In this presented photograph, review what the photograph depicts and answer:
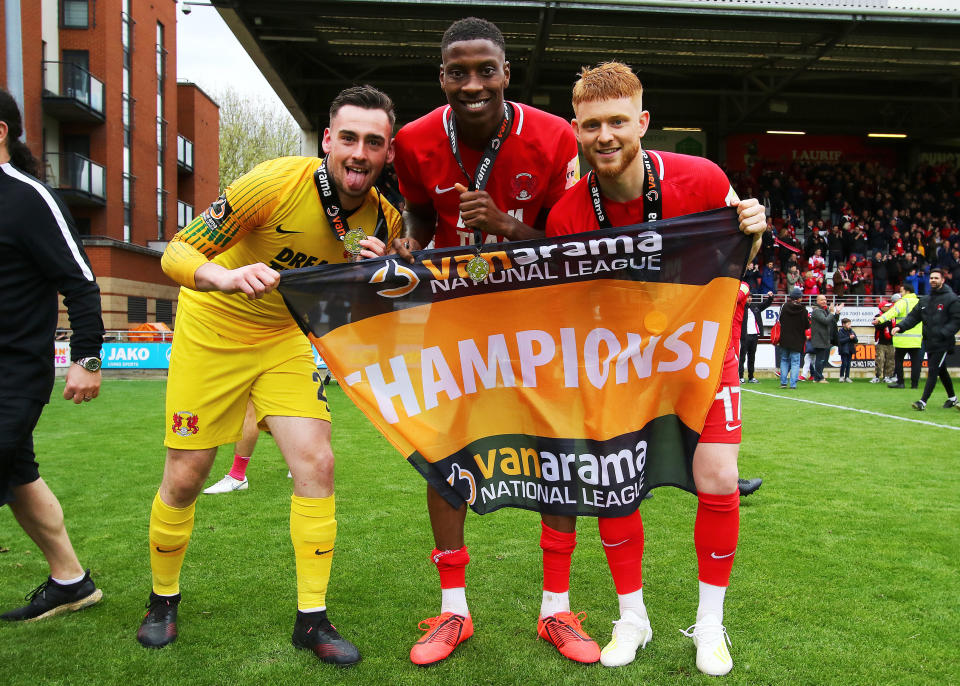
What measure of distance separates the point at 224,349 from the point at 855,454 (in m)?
6.74

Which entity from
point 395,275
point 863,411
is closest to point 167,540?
point 395,275

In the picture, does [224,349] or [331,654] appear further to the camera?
[224,349]

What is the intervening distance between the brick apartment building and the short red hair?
898 inches

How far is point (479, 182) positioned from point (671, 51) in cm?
2100

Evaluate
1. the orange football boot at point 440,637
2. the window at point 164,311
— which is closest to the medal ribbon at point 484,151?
the orange football boot at point 440,637

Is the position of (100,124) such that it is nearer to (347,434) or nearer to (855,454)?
(347,434)

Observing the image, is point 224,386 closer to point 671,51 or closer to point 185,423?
point 185,423

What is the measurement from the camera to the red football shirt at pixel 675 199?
119 inches

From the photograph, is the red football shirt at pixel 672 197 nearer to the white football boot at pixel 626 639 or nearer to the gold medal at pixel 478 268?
the gold medal at pixel 478 268

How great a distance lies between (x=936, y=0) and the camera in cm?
1906

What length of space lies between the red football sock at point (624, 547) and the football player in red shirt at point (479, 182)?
0.55 feet

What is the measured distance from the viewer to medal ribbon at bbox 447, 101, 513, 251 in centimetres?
312

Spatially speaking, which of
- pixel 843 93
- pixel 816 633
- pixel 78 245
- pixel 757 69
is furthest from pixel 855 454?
pixel 843 93

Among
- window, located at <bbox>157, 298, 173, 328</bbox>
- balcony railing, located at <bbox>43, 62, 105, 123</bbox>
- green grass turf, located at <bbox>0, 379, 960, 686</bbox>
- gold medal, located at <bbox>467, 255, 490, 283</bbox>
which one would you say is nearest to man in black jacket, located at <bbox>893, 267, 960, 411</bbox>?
green grass turf, located at <bbox>0, 379, 960, 686</bbox>
